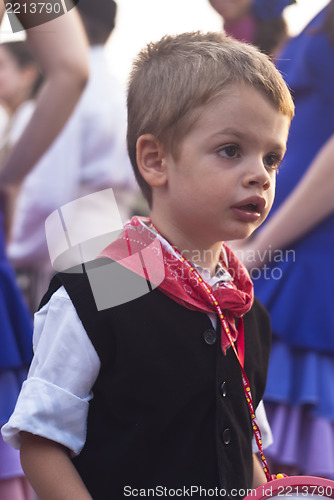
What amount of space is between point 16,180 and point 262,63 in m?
0.91

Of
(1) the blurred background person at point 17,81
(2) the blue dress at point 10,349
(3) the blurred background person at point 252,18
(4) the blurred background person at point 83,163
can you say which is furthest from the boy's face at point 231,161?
(1) the blurred background person at point 17,81

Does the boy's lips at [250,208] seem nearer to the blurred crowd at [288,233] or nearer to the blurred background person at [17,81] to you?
the blurred crowd at [288,233]

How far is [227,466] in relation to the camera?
1193 mm

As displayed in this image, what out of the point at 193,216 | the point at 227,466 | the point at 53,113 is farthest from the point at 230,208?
the point at 53,113

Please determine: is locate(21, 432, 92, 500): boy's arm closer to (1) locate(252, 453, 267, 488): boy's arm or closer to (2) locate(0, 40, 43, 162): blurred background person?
(1) locate(252, 453, 267, 488): boy's arm

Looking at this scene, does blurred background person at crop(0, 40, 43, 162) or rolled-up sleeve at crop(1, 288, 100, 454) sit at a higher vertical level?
blurred background person at crop(0, 40, 43, 162)

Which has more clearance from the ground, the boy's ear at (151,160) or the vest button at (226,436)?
the boy's ear at (151,160)

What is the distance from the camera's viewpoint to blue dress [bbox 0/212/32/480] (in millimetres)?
1566

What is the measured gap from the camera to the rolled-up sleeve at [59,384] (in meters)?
1.13

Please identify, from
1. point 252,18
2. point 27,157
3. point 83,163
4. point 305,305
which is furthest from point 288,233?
point 83,163

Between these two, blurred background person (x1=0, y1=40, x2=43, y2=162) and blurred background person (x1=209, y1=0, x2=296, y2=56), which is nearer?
blurred background person (x1=209, y1=0, x2=296, y2=56)

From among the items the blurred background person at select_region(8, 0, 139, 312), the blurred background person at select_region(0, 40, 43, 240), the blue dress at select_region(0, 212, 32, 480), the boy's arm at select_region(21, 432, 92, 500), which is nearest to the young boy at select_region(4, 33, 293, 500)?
the boy's arm at select_region(21, 432, 92, 500)

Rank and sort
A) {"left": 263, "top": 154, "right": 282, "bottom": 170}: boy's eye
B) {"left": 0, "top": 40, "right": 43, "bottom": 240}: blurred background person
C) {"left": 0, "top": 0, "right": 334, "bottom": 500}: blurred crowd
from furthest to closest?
{"left": 0, "top": 40, "right": 43, "bottom": 240}: blurred background person
{"left": 0, "top": 0, "right": 334, "bottom": 500}: blurred crowd
{"left": 263, "top": 154, "right": 282, "bottom": 170}: boy's eye

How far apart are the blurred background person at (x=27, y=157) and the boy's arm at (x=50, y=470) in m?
0.42
